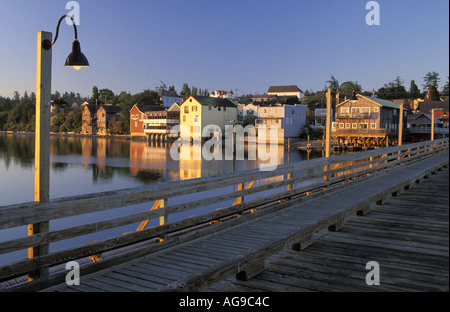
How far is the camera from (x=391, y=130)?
6431 centimetres

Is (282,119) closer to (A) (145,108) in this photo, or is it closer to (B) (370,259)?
(A) (145,108)

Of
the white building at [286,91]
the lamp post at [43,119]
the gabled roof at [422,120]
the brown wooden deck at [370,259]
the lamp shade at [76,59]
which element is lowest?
the brown wooden deck at [370,259]

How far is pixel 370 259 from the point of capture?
215 inches

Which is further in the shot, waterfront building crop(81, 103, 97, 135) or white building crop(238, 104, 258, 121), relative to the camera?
waterfront building crop(81, 103, 97, 135)

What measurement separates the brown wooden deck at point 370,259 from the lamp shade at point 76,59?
3380mm

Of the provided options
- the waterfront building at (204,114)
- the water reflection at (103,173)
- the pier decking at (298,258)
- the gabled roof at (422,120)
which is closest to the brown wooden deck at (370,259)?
the pier decking at (298,258)

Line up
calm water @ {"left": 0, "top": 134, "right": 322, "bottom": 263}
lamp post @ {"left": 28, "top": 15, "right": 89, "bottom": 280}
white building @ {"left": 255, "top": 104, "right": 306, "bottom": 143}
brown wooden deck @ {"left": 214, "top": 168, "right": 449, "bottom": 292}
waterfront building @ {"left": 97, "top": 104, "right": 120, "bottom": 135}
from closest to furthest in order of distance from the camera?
lamp post @ {"left": 28, "top": 15, "right": 89, "bottom": 280} < brown wooden deck @ {"left": 214, "top": 168, "right": 449, "bottom": 292} < calm water @ {"left": 0, "top": 134, "right": 322, "bottom": 263} < white building @ {"left": 255, "top": 104, "right": 306, "bottom": 143} < waterfront building @ {"left": 97, "top": 104, "right": 120, "bottom": 135}

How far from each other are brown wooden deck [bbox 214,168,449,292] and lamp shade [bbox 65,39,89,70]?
11.1 ft

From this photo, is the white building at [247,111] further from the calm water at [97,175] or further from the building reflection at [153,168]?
the building reflection at [153,168]

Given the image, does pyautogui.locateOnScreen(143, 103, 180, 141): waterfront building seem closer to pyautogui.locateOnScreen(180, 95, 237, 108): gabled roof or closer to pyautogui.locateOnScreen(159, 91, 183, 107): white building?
pyautogui.locateOnScreen(180, 95, 237, 108): gabled roof

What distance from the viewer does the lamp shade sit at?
5516 mm

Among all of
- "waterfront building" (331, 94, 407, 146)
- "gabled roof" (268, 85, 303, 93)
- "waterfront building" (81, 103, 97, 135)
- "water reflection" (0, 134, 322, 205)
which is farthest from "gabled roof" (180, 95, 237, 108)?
"gabled roof" (268, 85, 303, 93)

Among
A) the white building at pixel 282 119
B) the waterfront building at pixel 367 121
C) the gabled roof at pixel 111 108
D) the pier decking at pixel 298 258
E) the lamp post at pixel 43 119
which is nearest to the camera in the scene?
the pier decking at pixel 298 258

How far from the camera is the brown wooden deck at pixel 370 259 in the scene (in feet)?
14.8
